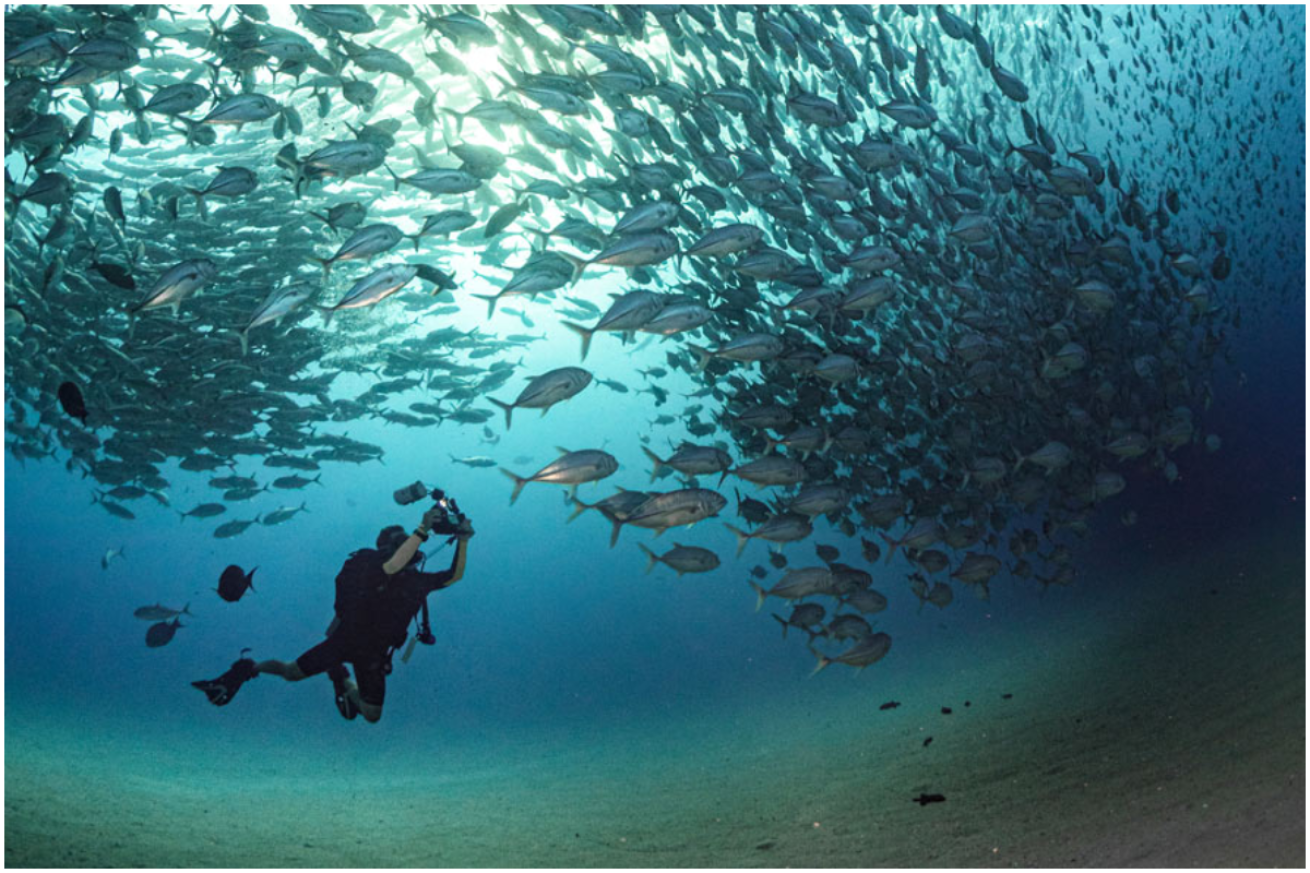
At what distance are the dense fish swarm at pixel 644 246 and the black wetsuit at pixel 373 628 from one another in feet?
5.94

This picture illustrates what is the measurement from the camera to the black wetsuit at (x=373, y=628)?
5406 millimetres

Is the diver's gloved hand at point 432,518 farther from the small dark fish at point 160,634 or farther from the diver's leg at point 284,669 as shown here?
the small dark fish at point 160,634

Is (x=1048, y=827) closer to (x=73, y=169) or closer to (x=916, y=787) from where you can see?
(x=916, y=787)

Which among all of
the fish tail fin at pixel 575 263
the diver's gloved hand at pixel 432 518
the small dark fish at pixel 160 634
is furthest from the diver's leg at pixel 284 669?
the fish tail fin at pixel 575 263

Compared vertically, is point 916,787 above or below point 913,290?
below

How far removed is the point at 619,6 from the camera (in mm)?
4359

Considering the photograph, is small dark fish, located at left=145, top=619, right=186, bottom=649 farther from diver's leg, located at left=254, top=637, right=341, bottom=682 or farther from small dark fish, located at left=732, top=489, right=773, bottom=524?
small dark fish, located at left=732, top=489, right=773, bottom=524

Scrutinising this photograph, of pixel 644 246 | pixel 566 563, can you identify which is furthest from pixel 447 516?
pixel 566 563

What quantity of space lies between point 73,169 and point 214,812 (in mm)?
6872

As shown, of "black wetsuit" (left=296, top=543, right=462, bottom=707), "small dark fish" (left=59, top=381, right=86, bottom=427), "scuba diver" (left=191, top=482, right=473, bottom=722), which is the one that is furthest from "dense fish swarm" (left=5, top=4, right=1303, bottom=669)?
"black wetsuit" (left=296, top=543, right=462, bottom=707)

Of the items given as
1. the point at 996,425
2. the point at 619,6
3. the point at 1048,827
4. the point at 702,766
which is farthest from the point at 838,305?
the point at 702,766

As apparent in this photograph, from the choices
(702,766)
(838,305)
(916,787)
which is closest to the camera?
(838,305)

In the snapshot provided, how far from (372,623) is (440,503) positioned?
3.68 feet

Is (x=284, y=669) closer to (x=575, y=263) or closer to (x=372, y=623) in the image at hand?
(x=372, y=623)
